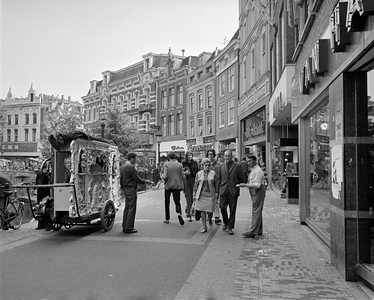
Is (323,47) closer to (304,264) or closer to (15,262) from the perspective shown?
(304,264)

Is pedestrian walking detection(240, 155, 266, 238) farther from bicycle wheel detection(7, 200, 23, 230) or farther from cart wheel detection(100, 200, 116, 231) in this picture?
bicycle wheel detection(7, 200, 23, 230)

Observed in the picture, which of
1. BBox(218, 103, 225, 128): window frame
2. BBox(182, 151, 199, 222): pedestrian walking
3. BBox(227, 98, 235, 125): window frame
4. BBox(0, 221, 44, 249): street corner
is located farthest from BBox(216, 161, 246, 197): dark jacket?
BBox(218, 103, 225, 128): window frame

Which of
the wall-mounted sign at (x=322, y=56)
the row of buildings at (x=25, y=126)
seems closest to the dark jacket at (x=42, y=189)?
the wall-mounted sign at (x=322, y=56)

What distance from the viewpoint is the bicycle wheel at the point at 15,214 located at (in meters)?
8.66

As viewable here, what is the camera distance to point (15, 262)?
18.9ft

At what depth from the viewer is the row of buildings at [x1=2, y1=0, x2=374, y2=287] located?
4.76 meters

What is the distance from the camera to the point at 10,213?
28.5 feet

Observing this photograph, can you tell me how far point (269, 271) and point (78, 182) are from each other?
4.23 m

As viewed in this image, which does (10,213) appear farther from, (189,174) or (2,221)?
(189,174)

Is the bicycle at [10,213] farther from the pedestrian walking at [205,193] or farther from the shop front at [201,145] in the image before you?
the shop front at [201,145]

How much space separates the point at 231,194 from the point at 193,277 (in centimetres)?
332

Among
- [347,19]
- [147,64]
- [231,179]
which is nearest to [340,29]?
[347,19]

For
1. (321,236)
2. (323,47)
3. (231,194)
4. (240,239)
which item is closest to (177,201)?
(231,194)

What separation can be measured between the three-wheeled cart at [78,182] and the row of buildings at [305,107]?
4.60m
